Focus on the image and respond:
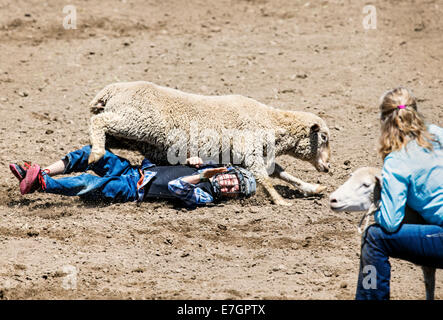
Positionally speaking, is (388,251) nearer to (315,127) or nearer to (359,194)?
(359,194)

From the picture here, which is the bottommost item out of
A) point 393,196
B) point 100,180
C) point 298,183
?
point 298,183

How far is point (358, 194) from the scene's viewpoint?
3.90 metres

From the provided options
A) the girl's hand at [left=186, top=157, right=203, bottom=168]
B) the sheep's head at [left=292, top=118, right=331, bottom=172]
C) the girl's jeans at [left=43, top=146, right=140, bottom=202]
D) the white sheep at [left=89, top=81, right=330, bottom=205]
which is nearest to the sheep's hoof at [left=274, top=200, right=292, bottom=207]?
the white sheep at [left=89, top=81, right=330, bottom=205]

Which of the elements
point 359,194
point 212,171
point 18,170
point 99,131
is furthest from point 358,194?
point 18,170

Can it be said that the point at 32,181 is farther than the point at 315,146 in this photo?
No

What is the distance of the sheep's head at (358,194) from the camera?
3.88 meters

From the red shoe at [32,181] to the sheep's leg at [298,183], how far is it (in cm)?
274

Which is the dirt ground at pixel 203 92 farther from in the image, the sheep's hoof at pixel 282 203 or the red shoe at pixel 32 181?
the red shoe at pixel 32 181

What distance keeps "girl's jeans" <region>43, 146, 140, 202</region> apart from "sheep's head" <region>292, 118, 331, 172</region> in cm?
201

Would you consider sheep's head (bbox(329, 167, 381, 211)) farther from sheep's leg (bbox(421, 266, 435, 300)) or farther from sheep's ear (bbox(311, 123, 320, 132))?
sheep's ear (bbox(311, 123, 320, 132))

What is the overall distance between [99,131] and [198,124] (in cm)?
111

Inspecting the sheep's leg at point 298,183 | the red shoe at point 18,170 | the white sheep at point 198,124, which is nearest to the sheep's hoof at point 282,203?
the white sheep at point 198,124

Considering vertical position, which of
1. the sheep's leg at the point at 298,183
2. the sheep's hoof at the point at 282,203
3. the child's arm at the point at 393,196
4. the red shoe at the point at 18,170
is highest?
the child's arm at the point at 393,196
